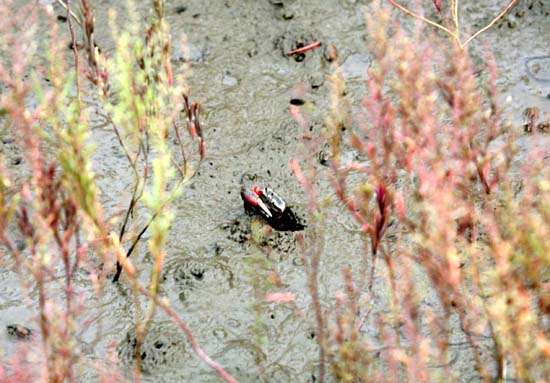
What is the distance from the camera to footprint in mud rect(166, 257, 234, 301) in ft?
13.0

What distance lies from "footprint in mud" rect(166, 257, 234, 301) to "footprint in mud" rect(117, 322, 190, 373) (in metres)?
0.24

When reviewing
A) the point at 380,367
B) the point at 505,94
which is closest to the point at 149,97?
the point at 380,367

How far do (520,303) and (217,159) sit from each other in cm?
250

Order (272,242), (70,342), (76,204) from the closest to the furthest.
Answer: (70,342) < (76,204) < (272,242)

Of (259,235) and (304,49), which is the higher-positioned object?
(304,49)

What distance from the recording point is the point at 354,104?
5.03 m

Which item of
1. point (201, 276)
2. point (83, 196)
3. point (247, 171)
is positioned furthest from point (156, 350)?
point (247, 171)

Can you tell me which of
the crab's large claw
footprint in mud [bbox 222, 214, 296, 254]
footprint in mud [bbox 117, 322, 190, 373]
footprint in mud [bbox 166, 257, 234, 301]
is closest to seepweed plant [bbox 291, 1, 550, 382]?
footprint in mud [bbox 222, 214, 296, 254]

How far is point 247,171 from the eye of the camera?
462 cm

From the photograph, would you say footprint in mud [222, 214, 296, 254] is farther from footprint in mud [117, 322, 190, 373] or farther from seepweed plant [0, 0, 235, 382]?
footprint in mud [117, 322, 190, 373]

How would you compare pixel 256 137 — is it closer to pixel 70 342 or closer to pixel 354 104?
pixel 354 104

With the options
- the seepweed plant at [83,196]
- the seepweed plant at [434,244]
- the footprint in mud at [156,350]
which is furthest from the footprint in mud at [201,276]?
the seepweed plant at [434,244]

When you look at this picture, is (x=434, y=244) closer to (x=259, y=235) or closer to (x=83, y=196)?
(x=83, y=196)

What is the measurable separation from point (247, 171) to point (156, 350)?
1.23 meters
